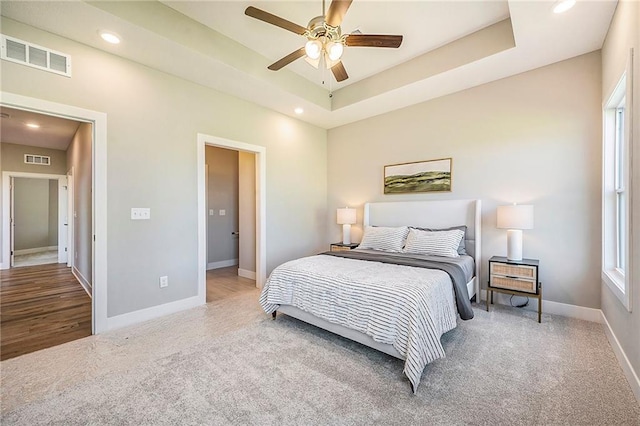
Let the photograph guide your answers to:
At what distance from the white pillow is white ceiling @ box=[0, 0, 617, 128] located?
6.36 ft

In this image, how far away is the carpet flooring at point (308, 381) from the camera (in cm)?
158

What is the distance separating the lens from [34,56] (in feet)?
7.80

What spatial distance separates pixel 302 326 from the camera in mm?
2803

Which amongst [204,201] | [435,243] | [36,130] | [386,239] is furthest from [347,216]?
[36,130]

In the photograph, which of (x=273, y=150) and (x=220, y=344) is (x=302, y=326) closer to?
(x=220, y=344)

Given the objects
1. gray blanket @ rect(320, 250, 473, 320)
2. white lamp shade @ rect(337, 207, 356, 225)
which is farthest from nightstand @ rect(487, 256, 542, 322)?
white lamp shade @ rect(337, 207, 356, 225)

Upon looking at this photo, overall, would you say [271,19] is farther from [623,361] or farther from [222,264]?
[222,264]

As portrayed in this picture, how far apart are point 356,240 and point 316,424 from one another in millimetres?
3569

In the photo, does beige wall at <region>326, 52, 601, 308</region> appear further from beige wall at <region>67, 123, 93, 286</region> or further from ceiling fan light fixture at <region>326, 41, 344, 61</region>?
beige wall at <region>67, 123, 93, 286</region>

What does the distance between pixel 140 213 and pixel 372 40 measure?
295cm

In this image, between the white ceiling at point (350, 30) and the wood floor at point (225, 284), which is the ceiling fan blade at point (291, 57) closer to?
the white ceiling at point (350, 30)

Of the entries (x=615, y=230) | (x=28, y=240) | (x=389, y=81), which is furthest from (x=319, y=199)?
(x=28, y=240)

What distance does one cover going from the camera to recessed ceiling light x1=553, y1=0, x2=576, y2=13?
7.11 ft

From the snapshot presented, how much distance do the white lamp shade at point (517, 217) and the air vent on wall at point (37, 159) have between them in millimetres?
8962
